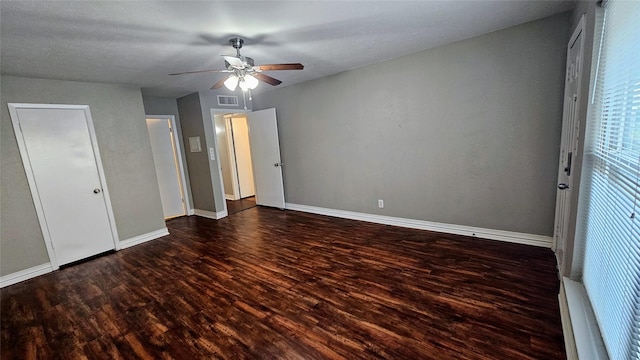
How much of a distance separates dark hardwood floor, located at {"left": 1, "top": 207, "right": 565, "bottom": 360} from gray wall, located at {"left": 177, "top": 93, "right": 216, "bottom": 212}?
5.50ft

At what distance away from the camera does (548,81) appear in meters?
2.58

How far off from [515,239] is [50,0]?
4.51 meters

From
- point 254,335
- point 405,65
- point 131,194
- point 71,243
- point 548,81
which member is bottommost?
point 254,335

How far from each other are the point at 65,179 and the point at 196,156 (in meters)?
1.97

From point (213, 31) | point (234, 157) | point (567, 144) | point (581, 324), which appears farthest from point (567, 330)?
point (234, 157)

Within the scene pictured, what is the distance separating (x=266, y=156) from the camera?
523 cm

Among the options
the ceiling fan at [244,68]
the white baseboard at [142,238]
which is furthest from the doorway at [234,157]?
the ceiling fan at [244,68]

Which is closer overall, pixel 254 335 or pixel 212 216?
pixel 254 335

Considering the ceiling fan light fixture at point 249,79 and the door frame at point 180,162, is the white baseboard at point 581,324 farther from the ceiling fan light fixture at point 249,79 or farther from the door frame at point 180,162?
the door frame at point 180,162

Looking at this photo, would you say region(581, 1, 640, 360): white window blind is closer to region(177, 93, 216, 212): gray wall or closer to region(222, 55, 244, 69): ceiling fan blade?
region(222, 55, 244, 69): ceiling fan blade

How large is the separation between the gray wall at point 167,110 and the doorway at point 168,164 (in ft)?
0.20

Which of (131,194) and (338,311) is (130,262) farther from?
(338,311)

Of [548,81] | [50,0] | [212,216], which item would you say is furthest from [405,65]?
[212,216]

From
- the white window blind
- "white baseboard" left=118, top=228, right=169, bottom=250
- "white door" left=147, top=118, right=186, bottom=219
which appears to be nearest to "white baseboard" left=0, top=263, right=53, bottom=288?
"white baseboard" left=118, top=228, right=169, bottom=250
